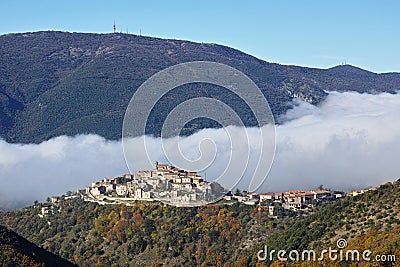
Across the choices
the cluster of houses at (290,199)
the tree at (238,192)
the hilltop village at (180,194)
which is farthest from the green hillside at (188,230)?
the tree at (238,192)

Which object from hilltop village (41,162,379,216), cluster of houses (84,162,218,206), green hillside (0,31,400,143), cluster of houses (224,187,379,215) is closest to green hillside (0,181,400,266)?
hilltop village (41,162,379,216)

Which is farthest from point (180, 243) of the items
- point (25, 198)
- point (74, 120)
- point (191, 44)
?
point (191, 44)

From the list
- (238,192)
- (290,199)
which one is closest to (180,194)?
(238,192)

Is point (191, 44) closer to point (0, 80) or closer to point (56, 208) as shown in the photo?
point (0, 80)

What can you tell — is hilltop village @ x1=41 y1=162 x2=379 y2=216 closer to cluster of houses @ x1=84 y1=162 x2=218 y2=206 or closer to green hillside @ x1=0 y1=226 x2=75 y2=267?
cluster of houses @ x1=84 y1=162 x2=218 y2=206

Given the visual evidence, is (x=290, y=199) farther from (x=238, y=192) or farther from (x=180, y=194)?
(x=180, y=194)

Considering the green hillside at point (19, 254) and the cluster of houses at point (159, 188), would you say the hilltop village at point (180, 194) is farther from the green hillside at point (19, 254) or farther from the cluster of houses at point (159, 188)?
the green hillside at point (19, 254)
